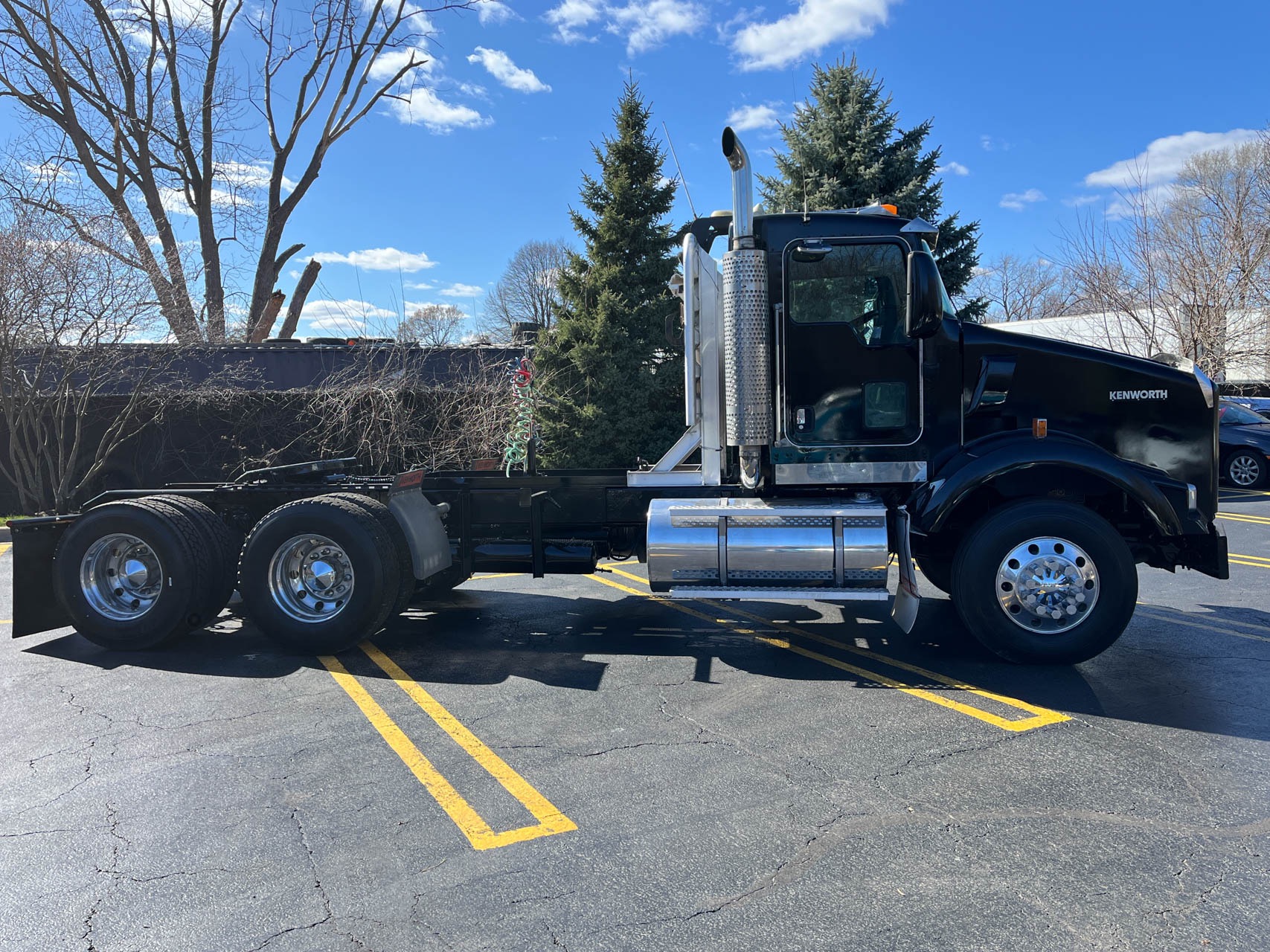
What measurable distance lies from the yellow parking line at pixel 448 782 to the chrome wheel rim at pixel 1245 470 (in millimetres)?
15453

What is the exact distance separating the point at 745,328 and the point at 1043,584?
2.57 m

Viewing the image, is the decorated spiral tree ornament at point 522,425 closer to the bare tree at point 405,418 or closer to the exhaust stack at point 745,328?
the exhaust stack at point 745,328

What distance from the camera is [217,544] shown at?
6676 mm

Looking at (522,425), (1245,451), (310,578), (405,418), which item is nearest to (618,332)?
(405,418)

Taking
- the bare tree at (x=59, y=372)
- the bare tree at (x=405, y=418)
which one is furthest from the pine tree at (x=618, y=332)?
the bare tree at (x=59, y=372)

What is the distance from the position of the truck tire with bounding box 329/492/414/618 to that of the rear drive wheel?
15.0m

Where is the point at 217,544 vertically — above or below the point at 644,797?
above

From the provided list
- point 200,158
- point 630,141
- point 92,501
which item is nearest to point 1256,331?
point 630,141

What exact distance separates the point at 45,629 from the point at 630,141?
12418 mm

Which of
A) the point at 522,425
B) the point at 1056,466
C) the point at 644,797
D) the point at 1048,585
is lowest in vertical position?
the point at 644,797

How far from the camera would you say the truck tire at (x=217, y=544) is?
21.7 ft

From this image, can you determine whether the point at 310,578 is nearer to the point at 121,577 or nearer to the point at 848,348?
the point at 121,577

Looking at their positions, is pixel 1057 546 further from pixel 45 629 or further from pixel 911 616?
pixel 45 629

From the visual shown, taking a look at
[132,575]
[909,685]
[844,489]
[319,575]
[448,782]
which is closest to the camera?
[448,782]
